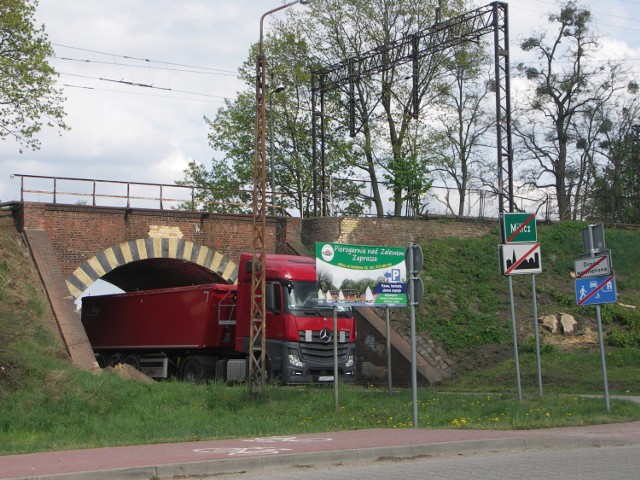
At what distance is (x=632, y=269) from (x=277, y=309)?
57.6 ft

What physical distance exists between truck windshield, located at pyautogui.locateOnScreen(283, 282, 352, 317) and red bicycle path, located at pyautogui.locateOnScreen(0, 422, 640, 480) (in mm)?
9481

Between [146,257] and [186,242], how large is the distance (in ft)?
5.85

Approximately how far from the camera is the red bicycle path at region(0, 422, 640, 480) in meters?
10.1

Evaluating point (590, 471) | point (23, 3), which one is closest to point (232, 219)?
point (23, 3)

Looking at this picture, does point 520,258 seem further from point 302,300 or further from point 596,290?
point 302,300

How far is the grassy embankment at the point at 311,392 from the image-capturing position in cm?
1568

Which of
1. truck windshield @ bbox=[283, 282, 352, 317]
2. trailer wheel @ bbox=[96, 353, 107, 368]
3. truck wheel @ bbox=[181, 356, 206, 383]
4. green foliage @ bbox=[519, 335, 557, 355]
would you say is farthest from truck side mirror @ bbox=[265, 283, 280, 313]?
trailer wheel @ bbox=[96, 353, 107, 368]

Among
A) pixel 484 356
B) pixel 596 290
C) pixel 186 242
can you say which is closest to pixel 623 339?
pixel 484 356

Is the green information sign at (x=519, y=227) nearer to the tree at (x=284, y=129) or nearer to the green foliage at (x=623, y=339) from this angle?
the green foliage at (x=623, y=339)

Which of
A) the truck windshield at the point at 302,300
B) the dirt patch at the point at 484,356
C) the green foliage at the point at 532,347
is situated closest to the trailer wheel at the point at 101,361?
the truck windshield at the point at 302,300

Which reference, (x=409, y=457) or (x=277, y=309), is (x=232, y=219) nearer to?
(x=277, y=309)

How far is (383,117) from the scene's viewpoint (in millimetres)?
47750

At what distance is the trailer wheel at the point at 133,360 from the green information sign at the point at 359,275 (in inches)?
602

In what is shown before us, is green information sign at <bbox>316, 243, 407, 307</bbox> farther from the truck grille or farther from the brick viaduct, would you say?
the brick viaduct
